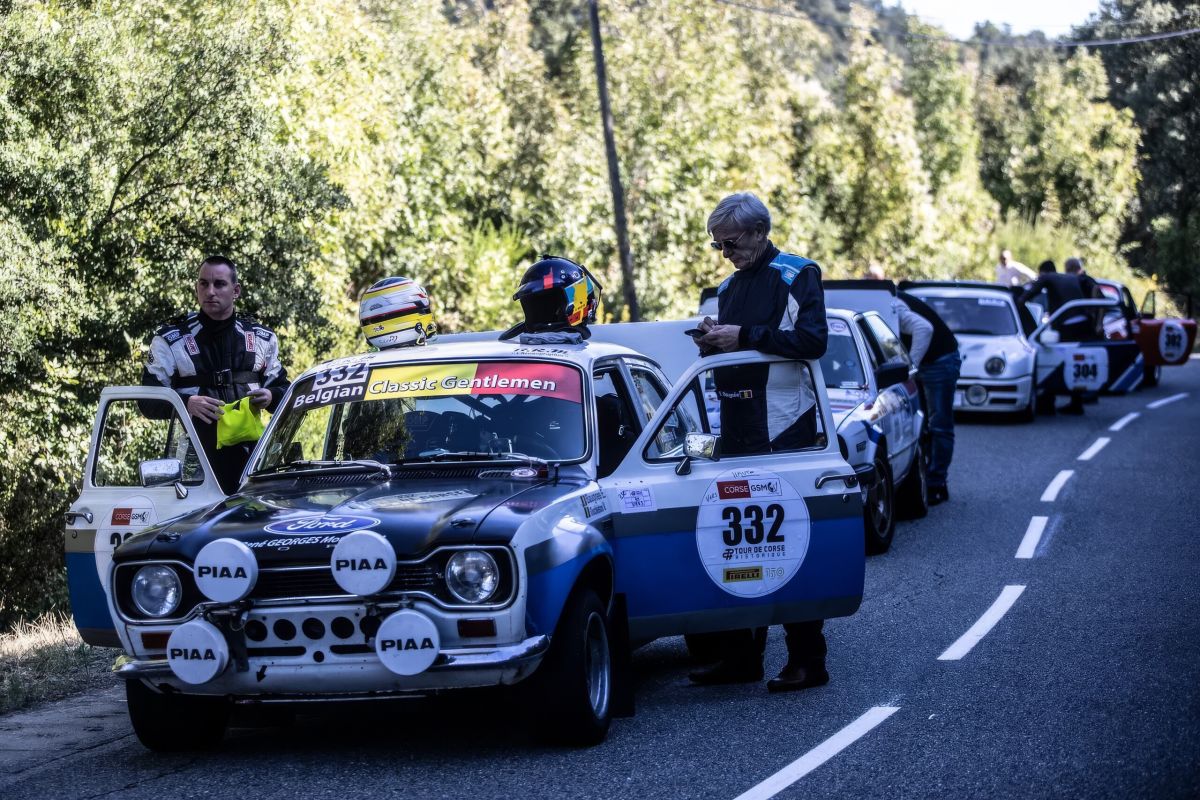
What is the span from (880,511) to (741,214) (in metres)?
4.84

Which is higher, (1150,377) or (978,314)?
(978,314)

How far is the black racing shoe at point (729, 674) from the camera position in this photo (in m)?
7.65

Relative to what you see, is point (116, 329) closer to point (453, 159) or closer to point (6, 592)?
point (6, 592)

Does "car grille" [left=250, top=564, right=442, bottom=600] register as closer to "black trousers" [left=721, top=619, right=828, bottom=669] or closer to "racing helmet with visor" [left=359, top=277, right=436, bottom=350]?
"black trousers" [left=721, top=619, right=828, bottom=669]

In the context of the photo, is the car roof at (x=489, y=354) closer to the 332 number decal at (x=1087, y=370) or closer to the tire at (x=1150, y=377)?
the 332 number decal at (x=1087, y=370)

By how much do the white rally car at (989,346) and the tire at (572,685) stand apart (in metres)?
15.2

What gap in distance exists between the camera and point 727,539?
22.9 ft

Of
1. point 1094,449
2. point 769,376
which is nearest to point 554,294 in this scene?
point 769,376

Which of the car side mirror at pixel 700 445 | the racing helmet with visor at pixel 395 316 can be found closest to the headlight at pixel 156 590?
the car side mirror at pixel 700 445

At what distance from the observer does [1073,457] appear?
18.0 metres

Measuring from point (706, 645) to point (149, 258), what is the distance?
344 inches

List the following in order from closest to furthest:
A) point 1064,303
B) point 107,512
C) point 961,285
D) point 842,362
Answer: point 107,512 < point 842,362 < point 961,285 < point 1064,303

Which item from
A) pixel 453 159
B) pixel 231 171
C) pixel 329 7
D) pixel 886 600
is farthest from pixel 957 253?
pixel 886 600

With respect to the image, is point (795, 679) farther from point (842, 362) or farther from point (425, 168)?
point (425, 168)
